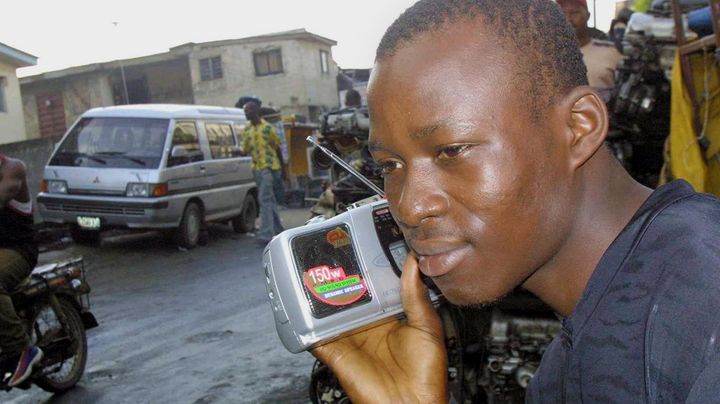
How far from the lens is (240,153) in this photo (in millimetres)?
11820

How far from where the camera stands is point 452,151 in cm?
122

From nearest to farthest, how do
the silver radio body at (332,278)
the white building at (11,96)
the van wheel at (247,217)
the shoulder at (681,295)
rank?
1. the shoulder at (681,295)
2. the silver radio body at (332,278)
3. the van wheel at (247,217)
4. the white building at (11,96)

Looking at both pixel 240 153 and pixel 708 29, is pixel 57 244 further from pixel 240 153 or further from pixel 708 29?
pixel 708 29

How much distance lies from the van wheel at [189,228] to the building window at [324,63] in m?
21.5

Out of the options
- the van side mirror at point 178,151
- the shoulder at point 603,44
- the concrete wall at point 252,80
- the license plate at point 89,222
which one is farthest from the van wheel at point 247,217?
the concrete wall at point 252,80

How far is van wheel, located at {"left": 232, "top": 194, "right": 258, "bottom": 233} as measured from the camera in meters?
12.0

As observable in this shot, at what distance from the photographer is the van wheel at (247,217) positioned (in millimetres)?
12039

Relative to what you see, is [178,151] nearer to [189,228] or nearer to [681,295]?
[189,228]

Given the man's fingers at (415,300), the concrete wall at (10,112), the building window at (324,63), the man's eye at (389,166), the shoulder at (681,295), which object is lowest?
the man's fingers at (415,300)

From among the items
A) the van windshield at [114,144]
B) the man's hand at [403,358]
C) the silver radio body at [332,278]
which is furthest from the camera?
the van windshield at [114,144]

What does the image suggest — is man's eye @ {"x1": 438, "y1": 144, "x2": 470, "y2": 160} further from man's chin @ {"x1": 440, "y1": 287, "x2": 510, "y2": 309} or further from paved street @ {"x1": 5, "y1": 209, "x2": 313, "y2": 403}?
paved street @ {"x1": 5, "y1": 209, "x2": 313, "y2": 403}

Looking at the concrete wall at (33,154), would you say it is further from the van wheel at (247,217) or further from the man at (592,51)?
the man at (592,51)

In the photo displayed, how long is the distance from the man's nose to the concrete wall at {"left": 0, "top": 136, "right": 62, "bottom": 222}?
13623mm

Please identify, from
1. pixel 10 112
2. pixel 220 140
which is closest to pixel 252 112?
pixel 220 140
